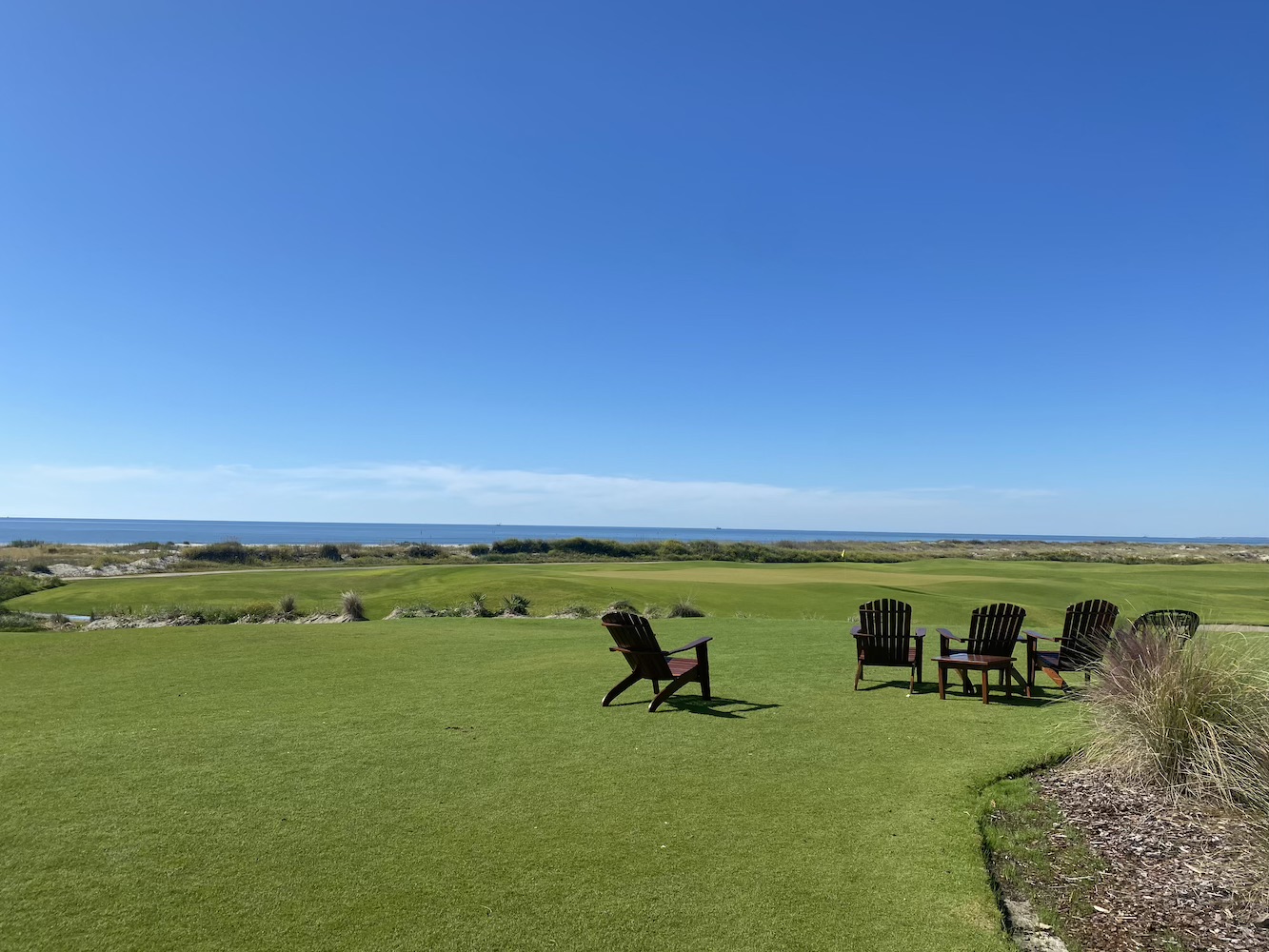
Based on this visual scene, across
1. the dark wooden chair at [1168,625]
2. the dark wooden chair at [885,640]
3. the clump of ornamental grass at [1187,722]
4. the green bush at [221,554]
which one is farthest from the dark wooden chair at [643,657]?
the green bush at [221,554]

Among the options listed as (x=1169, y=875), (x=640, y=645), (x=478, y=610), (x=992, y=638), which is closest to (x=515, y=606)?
(x=478, y=610)

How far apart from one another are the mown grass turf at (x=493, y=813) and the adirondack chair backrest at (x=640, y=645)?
0.53 m

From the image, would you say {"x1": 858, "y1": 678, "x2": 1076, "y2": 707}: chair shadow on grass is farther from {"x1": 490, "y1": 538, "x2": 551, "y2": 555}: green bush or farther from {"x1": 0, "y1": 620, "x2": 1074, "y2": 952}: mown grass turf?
{"x1": 490, "y1": 538, "x2": 551, "y2": 555}: green bush

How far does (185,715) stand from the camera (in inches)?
299

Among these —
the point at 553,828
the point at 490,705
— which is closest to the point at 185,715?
the point at 490,705

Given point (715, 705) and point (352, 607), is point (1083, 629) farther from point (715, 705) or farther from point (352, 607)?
point (352, 607)

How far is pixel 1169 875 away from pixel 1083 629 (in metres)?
5.62

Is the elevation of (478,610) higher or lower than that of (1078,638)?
lower

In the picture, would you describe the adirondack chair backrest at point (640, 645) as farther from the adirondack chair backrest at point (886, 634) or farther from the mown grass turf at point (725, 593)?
the mown grass turf at point (725, 593)

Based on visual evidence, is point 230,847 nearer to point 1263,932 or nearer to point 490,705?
point 490,705

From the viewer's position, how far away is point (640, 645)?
26.8 feet

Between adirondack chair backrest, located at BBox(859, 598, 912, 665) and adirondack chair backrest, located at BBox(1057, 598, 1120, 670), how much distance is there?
1721 millimetres

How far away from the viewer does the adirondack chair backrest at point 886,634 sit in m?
9.05

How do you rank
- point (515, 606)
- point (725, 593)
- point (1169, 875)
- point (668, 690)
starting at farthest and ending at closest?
point (725, 593) → point (515, 606) → point (668, 690) → point (1169, 875)
